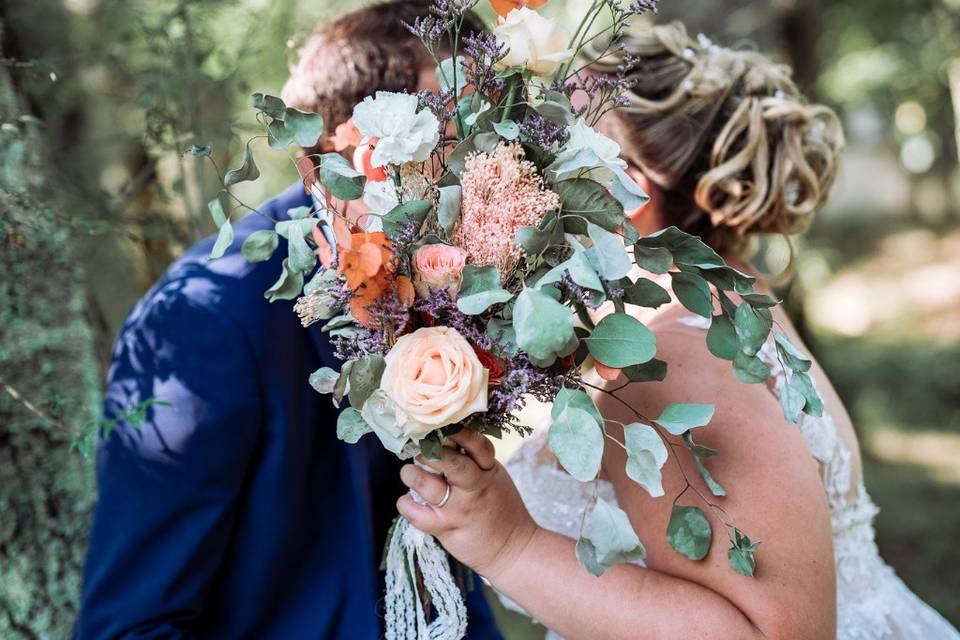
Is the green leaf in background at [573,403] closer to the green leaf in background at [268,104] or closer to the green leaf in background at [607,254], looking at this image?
the green leaf in background at [607,254]

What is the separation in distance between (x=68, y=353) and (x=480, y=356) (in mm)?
1398

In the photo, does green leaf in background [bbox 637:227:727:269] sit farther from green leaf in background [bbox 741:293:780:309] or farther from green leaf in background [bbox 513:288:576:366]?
green leaf in background [bbox 513:288:576:366]

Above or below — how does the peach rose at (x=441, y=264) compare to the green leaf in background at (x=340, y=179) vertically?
below

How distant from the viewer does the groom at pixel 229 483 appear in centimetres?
179

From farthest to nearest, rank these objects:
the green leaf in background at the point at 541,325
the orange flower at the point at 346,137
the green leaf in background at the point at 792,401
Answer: the orange flower at the point at 346,137 → the green leaf in background at the point at 792,401 → the green leaf in background at the point at 541,325

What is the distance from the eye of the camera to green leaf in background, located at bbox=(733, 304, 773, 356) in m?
1.40

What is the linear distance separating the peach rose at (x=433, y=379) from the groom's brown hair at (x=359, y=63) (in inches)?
38.7

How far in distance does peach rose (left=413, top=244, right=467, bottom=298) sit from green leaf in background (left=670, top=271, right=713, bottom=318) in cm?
38

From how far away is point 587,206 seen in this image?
52.8 inches

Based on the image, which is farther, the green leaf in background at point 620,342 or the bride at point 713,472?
the bride at point 713,472

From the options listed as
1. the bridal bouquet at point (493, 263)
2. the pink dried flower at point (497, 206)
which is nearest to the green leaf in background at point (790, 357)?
the bridal bouquet at point (493, 263)

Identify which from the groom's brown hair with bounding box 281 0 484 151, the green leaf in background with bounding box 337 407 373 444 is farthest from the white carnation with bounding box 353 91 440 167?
the groom's brown hair with bounding box 281 0 484 151

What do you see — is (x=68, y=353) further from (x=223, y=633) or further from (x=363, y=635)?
(x=363, y=635)

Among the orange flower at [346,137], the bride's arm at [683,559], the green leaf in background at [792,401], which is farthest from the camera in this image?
the bride's arm at [683,559]
